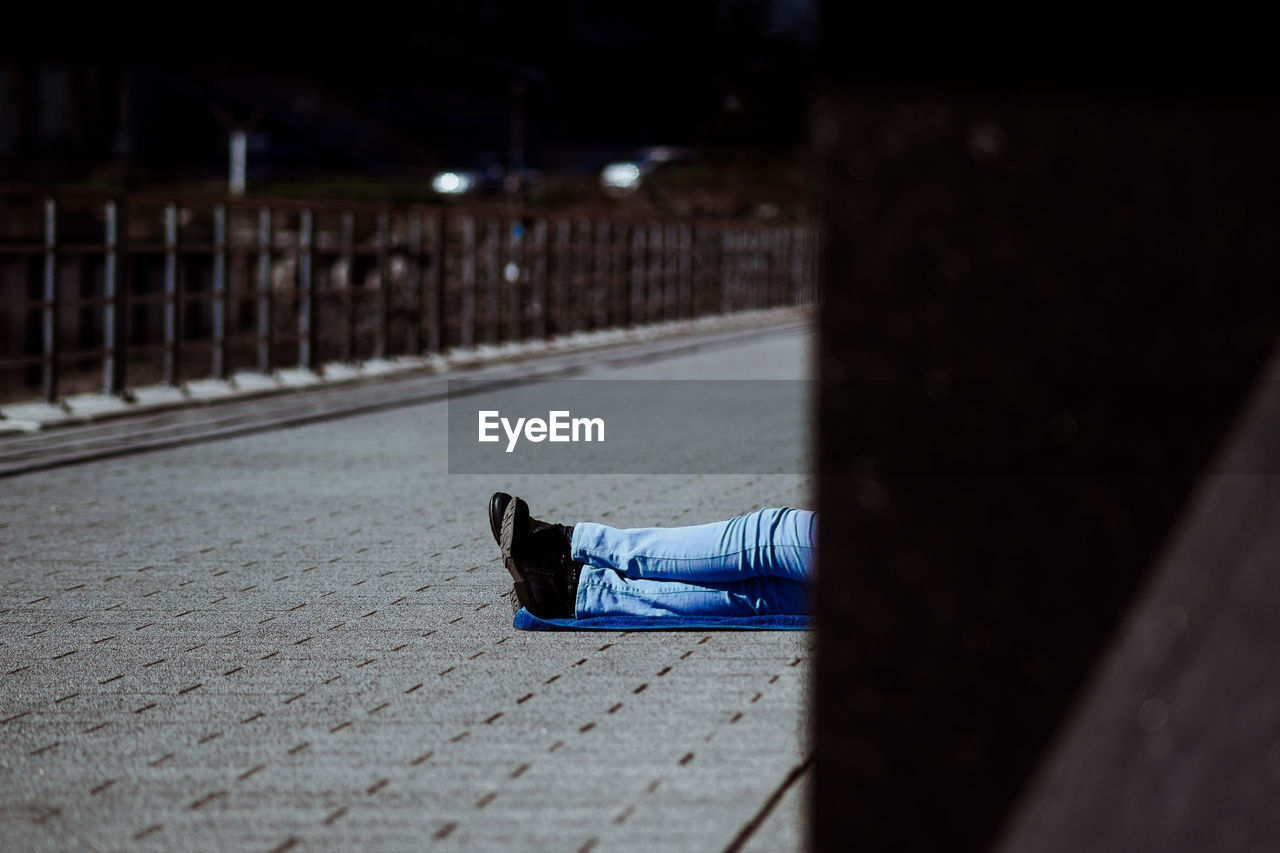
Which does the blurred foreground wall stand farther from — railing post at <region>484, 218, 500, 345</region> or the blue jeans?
railing post at <region>484, 218, 500, 345</region>

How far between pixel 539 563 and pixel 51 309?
6995 millimetres

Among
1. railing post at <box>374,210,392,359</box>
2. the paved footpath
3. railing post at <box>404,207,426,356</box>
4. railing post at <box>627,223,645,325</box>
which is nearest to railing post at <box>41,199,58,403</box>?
the paved footpath

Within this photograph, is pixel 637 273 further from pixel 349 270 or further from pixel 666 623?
pixel 666 623

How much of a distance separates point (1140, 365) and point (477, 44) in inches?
2706

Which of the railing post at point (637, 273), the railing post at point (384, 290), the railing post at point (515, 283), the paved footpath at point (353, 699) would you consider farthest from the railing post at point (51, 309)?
the railing post at point (637, 273)

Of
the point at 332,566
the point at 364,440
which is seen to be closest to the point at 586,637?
the point at 332,566

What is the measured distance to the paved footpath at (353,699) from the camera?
10.8 feet

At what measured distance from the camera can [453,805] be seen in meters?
3.36

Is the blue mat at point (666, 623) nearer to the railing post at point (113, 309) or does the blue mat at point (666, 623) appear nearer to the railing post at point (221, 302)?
the railing post at point (113, 309)

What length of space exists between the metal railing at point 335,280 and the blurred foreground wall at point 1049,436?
9067 mm

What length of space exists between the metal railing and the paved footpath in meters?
4.82

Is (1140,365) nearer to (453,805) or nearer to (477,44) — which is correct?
(453,805)

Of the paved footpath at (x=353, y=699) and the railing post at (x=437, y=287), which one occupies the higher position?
the railing post at (x=437, y=287)

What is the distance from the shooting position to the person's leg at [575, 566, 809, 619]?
4914 mm
